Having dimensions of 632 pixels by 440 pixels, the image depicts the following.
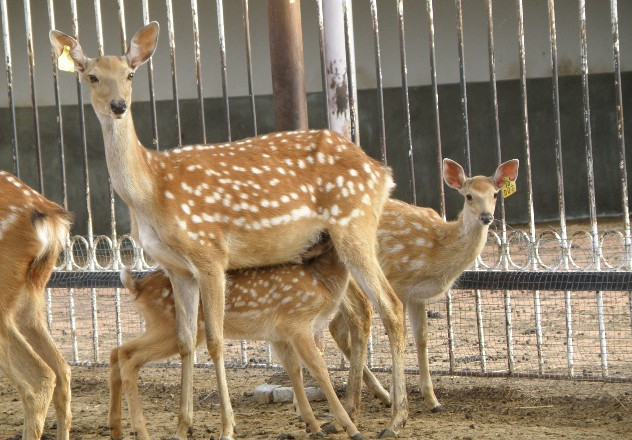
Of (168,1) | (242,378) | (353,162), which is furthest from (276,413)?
(168,1)

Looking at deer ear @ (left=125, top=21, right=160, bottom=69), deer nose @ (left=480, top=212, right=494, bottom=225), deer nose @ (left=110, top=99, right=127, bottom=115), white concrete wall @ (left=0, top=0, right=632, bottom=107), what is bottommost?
deer nose @ (left=480, top=212, right=494, bottom=225)

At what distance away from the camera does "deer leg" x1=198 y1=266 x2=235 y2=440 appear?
20.6ft

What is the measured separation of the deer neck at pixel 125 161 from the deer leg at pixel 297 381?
4.27ft

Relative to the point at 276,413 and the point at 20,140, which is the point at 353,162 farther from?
the point at 20,140

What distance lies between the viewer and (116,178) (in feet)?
20.5

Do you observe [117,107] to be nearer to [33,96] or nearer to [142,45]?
[142,45]

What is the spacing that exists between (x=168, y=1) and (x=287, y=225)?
2833mm

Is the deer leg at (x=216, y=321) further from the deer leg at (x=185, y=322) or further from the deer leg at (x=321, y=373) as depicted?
the deer leg at (x=321, y=373)

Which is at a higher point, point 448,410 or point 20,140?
point 20,140

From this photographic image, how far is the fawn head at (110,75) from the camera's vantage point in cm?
614

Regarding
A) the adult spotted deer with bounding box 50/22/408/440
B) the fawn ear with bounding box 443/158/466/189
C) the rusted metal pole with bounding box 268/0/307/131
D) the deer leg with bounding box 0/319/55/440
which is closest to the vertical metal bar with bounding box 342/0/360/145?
the rusted metal pole with bounding box 268/0/307/131

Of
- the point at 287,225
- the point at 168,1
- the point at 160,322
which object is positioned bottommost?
the point at 160,322

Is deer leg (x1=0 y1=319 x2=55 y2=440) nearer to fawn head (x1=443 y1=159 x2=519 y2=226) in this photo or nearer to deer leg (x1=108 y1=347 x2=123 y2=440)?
deer leg (x1=108 y1=347 x2=123 y2=440)

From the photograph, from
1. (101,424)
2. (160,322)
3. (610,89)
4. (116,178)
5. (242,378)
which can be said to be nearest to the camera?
(116,178)
